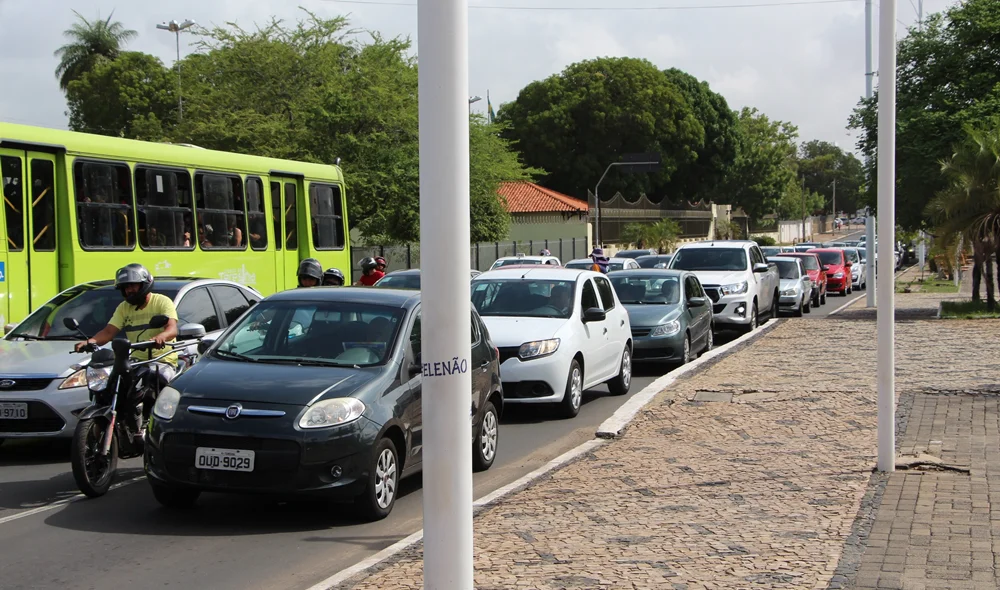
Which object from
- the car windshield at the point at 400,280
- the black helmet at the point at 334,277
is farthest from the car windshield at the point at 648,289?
the black helmet at the point at 334,277

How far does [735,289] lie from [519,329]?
10705mm

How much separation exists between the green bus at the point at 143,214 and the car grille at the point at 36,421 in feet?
12.4

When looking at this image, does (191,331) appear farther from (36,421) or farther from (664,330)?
(664,330)

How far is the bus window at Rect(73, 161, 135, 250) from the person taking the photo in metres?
14.7

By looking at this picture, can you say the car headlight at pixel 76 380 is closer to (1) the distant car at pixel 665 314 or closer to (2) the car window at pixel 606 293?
(2) the car window at pixel 606 293

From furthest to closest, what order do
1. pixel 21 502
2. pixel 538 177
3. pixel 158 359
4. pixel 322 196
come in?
pixel 538 177 → pixel 322 196 → pixel 158 359 → pixel 21 502

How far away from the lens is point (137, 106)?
66.0m

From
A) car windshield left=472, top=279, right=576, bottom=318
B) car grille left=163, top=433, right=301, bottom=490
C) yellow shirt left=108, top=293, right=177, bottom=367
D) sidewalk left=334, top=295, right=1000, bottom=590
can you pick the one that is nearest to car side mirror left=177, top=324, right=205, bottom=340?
yellow shirt left=108, top=293, right=177, bottom=367

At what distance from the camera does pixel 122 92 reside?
6556 centimetres

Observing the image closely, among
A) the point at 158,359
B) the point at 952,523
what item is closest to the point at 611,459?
the point at 952,523

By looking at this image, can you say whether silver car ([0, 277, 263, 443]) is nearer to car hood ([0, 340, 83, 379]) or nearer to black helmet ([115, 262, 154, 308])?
car hood ([0, 340, 83, 379])

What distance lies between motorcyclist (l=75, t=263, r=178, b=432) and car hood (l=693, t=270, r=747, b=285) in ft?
48.0

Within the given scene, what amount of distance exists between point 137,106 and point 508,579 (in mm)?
64770

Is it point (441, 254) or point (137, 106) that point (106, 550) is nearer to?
point (441, 254)
